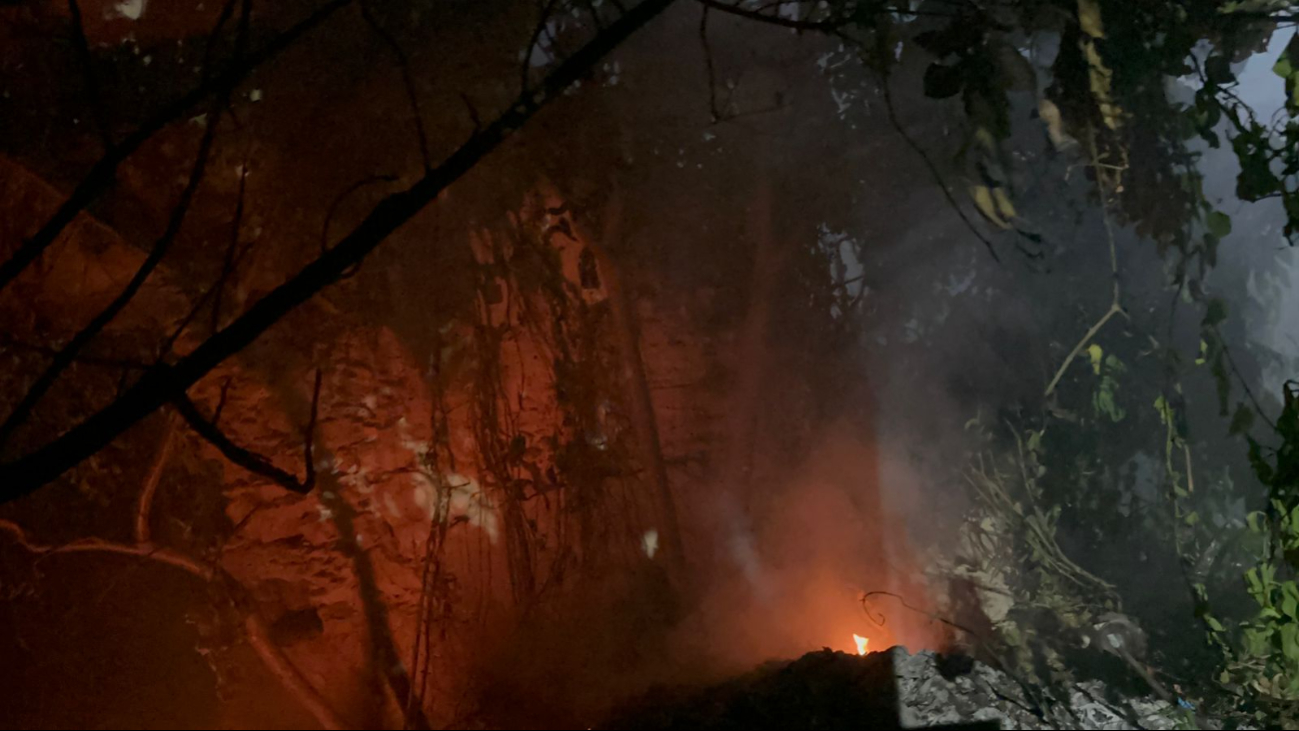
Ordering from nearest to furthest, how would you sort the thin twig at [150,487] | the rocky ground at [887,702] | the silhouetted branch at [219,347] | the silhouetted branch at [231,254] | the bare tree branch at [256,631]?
the silhouetted branch at [219,347] < the silhouetted branch at [231,254] < the rocky ground at [887,702] < the thin twig at [150,487] < the bare tree branch at [256,631]

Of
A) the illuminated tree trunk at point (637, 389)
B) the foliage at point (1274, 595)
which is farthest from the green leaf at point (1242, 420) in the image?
the illuminated tree trunk at point (637, 389)

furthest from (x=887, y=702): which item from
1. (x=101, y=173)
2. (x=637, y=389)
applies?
(x=101, y=173)

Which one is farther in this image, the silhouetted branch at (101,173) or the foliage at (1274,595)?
the foliage at (1274,595)

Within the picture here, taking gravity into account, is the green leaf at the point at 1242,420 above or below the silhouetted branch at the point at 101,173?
below

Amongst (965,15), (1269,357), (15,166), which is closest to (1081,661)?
(1269,357)

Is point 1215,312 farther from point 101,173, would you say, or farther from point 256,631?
point 256,631

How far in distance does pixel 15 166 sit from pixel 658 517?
329cm

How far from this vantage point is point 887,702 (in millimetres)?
3092

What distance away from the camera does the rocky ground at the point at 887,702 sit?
2.87m

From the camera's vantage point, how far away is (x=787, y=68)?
4.08 metres

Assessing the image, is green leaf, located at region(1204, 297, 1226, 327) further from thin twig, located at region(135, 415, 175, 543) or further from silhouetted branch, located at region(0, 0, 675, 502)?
thin twig, located at region(135, 415, 175, 543)

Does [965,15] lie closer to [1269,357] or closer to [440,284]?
[1269,357]

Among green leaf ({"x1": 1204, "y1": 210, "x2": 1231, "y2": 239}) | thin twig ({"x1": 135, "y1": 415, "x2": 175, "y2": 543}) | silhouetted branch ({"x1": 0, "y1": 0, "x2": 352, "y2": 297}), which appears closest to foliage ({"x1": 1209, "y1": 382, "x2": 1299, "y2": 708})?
green leaf ({"x1": 1204, "y1": 210, "x2": 1231, "y2": 239})

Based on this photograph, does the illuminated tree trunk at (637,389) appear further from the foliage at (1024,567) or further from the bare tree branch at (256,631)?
the bare tree branch at (256,631)
